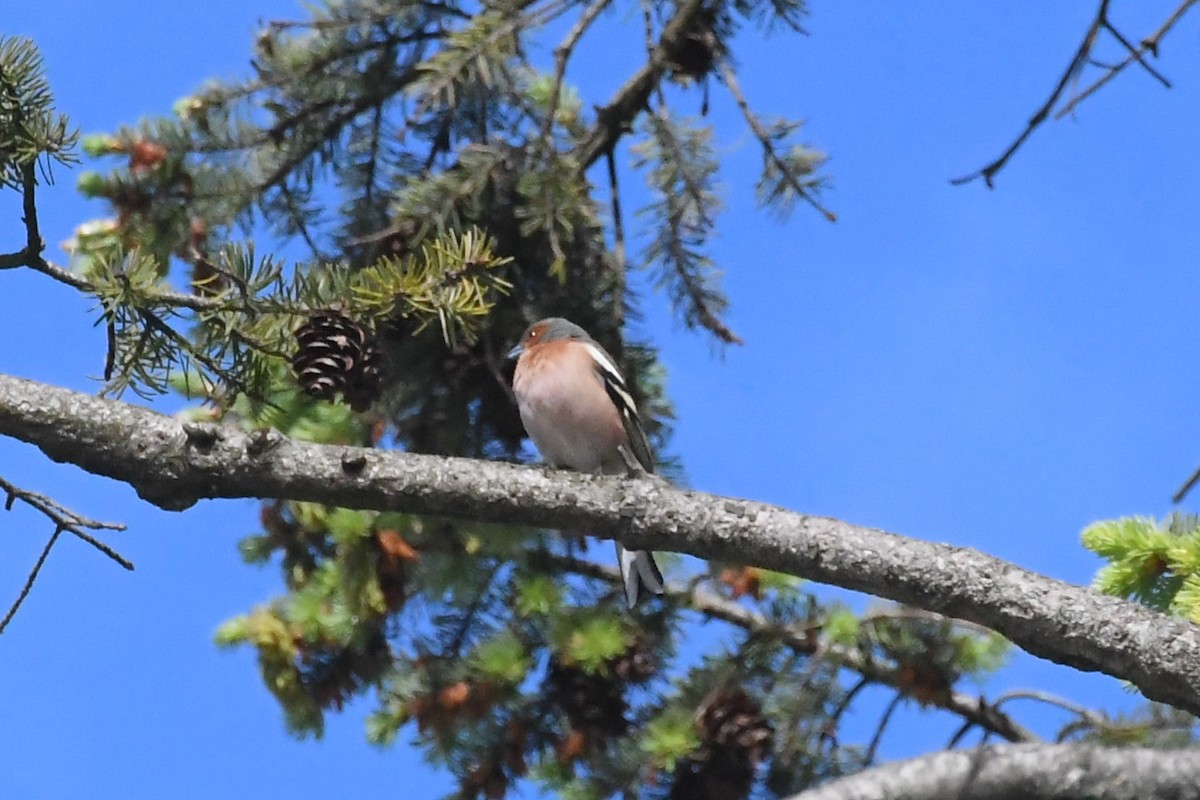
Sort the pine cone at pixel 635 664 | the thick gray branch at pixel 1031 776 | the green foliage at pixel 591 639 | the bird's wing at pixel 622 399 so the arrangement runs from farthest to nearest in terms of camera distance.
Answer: the bird's wing at pixel 622 399 → the pine cone at pixel 635 664 → the green foliage at pixel 591 639 → the thick gray branch at pixel 1031 776

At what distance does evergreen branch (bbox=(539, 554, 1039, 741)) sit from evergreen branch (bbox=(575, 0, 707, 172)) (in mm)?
1472

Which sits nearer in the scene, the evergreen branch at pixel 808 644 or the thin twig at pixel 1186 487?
the thin twig at pixel 1186 487

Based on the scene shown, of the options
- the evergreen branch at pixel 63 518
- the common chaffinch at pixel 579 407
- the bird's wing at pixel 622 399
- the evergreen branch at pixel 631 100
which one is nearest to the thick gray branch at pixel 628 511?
the evergreen branch at pixel 63 518

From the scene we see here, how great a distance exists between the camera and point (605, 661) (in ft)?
14.1

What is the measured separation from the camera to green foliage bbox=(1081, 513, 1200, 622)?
3271 mm

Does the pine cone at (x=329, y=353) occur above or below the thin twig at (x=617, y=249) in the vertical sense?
below

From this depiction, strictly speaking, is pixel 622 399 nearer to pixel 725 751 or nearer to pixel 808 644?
pixel 808 644

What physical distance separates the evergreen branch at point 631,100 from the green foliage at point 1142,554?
2.19 m

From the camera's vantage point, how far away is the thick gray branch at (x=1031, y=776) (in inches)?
62.7

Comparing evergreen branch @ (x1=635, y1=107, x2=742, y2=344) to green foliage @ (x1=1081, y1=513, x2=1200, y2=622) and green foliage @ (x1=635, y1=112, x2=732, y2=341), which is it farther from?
green foliage @ (x1=1081, y1=513, x2=1200, y2=622)

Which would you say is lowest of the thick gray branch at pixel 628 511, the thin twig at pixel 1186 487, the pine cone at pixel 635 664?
the thin twig at pixel 1186 487

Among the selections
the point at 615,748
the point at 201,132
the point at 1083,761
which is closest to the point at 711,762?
the point at 615,748

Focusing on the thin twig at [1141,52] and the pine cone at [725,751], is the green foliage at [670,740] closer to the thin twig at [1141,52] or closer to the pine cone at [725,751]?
the pine cone at [725,751]

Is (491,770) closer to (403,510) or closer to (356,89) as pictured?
(403,510)
